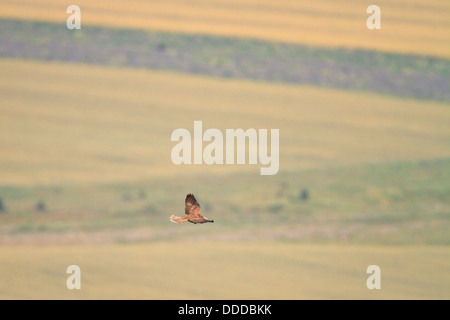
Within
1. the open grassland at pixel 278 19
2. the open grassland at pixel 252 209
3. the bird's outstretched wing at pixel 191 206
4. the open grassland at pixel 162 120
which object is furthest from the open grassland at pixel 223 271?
the open grassland at pixel 278 19

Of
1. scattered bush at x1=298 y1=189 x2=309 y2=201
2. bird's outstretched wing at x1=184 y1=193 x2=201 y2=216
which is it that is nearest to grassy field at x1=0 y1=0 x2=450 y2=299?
scattered bush at x1=298 y1=189 x2=309 y2=201

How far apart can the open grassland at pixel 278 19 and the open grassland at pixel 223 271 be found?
945 cm

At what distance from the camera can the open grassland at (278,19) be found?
3416cm

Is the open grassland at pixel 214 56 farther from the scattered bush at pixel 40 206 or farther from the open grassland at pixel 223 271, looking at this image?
the open grassland at pixel 223 271

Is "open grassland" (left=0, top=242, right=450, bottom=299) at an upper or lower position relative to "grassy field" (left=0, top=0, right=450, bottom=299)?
lower

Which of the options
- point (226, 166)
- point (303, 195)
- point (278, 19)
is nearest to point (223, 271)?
point (303, 195)

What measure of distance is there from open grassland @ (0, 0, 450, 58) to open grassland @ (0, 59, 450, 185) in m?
1.56

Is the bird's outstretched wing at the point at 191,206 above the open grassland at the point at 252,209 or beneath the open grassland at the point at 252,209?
beneath

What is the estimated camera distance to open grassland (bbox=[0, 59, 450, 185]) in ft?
98.0

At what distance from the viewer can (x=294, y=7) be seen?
35969 millimetres

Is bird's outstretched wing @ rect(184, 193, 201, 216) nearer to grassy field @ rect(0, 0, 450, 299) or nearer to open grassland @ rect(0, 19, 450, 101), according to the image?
grassy field @ rect(0, 0, 450, 299)

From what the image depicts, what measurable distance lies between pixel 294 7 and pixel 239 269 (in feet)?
42.8

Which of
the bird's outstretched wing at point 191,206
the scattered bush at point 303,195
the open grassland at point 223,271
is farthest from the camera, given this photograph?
the scattered bush at point 303,195

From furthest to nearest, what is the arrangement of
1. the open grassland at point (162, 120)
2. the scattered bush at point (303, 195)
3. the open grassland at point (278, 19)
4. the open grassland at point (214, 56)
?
the open grassland at point (278, 19), the open grassland at point (214, 56), the open grassland at point (162, 120), the scattered bush at point (303, 195)
